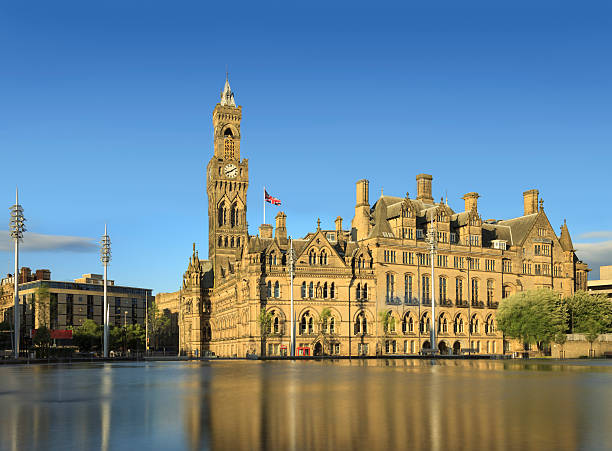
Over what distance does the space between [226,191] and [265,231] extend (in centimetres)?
3271

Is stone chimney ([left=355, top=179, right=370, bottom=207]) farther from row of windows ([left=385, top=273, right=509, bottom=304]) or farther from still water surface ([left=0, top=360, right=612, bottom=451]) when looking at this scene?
still water surface ([left=0, top=360, right=612, bottom=451])

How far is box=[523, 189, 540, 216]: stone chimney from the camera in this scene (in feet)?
404

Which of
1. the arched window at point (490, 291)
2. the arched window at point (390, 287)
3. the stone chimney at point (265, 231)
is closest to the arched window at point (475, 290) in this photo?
the arched window at point (490, 291)

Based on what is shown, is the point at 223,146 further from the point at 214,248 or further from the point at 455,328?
the point at 455,328

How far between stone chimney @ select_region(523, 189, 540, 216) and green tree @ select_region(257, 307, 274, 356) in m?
55.7

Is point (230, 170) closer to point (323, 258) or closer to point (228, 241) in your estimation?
point (228, 241)

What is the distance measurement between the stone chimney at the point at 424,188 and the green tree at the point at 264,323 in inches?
1532

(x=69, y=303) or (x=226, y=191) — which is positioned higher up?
(x=226, y=191)

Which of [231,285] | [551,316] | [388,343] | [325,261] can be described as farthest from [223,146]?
[551,316]

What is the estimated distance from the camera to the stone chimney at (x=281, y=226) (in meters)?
104

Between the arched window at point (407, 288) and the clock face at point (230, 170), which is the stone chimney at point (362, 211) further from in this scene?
the clock face at point (230, 170)

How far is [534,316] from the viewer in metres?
96.2

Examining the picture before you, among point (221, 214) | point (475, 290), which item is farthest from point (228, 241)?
point (475, 290)

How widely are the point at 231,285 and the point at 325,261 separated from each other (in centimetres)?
2084
